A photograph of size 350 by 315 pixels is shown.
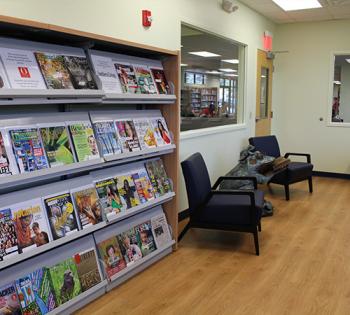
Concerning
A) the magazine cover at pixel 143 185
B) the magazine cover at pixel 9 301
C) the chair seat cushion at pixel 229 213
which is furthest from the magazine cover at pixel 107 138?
the chair seat cushion at pixel 229 213

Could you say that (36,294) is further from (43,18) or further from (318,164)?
(318,164)

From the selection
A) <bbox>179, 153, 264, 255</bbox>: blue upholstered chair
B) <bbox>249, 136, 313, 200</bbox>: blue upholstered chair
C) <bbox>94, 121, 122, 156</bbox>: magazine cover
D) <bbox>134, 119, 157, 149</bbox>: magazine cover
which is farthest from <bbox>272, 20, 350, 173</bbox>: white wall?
<bbox>94, 121, 122, 156</bbox>: magazine cover

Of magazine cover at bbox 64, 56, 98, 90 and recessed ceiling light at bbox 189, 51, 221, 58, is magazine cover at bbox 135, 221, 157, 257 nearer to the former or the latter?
magazine cover at bbox 64, 56, 98, 90

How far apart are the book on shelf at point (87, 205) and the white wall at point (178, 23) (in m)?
1.15

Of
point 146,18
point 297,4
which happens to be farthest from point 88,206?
point 297,4

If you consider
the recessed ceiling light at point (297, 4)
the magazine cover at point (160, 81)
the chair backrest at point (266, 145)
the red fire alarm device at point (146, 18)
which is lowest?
the chair backrest at point (266, 145)

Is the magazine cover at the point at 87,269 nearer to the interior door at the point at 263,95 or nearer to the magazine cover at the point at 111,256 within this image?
the magazine cover at the point at 111,256

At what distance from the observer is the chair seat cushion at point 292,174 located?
538cm

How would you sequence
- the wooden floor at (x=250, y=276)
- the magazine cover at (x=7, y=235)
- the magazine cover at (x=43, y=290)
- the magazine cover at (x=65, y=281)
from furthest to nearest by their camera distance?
1. the wooden floor at (x=250, y=276)
2. the magazine cover at (x=65, y=281)
3. the magazine cover at (x=43, y=290)
4. the magazine cover at (x=7, y=235)

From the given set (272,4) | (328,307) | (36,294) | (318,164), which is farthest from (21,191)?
(318,164)

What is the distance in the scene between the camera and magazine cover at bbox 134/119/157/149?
10.2ft

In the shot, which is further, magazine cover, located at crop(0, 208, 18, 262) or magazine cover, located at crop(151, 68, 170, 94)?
magazine cover, located at crop(151, 68, 170, 94)

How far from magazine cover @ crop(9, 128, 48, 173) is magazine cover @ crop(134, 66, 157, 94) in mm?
1041

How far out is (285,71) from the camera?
7227 millimetres
